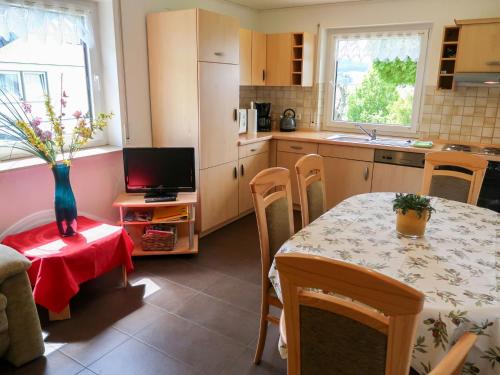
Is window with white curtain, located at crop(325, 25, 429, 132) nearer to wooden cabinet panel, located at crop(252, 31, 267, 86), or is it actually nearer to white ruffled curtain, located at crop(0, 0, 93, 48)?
wooden cabinet panel, located at crop(252, 31, 267, 86)

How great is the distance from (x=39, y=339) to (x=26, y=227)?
0.94 meters

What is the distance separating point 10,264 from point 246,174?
2.44 meters

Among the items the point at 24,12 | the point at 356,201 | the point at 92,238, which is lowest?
the point at 92,238

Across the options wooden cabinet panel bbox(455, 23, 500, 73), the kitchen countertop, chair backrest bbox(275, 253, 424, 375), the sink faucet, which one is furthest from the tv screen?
wooden cabinet panel bbox(455, 23, 500, 73)

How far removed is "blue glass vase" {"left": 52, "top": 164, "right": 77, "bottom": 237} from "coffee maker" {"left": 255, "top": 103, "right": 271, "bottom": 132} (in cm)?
257

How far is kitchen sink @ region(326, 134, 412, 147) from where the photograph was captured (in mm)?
3677

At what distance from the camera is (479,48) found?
3203 millimetres

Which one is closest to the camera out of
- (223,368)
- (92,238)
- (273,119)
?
(223,368)

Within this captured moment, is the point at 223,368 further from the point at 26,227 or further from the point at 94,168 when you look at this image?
the point at 94,168

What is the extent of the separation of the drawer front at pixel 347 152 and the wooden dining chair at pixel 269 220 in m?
1.97

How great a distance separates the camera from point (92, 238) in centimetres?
→ 244

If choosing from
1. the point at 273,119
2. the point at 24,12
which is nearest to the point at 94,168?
the point at 24,12

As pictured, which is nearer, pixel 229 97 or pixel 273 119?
pixel 229 97

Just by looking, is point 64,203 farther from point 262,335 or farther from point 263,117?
point 263,117
